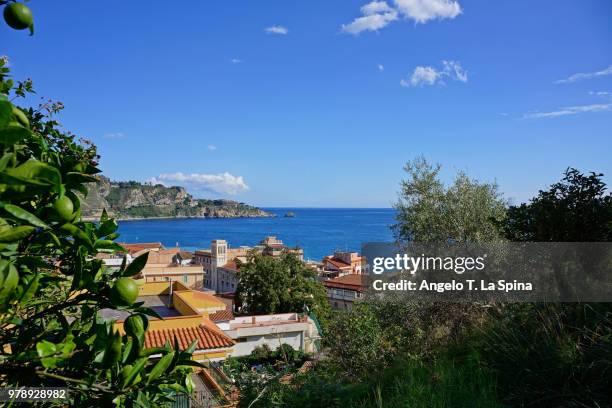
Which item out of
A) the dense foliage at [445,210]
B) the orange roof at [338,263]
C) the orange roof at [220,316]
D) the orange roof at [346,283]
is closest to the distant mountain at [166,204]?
the orange roof at [338,263]

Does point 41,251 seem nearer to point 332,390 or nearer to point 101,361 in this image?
point 101,361

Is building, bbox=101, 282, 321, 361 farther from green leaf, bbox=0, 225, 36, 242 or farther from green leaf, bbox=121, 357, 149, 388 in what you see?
green leaf, bbox=0, 225, 36, 242

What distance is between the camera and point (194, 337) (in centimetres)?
907

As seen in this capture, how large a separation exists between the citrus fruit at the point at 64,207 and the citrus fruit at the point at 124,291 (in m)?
0.16

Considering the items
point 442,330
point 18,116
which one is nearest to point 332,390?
point 18,116

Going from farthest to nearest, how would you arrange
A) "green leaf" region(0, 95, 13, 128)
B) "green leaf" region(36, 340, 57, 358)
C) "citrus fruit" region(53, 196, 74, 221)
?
"green leaf" region(36, 340, 57, 358)
"citrus fruit" region(53, 196, 74, 221)
"green leaf" region(0, 95, 13, 128)

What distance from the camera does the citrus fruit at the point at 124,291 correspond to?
31.4 inches

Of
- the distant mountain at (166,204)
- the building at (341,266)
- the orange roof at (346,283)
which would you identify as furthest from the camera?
the distant mountain at (166,204)

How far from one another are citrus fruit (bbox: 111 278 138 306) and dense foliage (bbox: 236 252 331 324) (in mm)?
22565

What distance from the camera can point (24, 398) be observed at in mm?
900

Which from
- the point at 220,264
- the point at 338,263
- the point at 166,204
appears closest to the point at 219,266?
the point at 220,264

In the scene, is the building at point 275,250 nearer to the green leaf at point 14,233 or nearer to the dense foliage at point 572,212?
the dense foliage at point 572,212

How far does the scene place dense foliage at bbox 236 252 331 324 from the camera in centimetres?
2319

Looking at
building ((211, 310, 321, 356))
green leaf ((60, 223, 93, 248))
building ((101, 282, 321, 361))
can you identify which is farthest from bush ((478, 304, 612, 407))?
building ((211, 310, 321, 356))
